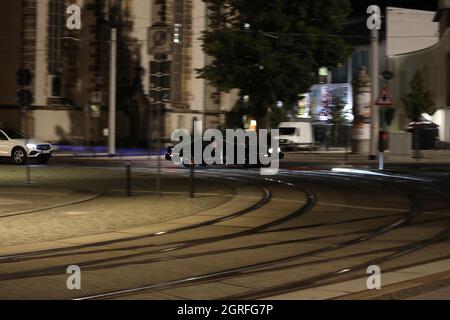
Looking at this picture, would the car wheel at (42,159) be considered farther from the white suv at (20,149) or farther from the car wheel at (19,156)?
the car wheel at (19,156)

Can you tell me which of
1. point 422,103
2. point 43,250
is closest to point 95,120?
point 422,103

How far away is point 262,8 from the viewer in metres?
42.2

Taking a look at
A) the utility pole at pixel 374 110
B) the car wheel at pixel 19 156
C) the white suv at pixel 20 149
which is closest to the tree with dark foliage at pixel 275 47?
the utility pole at pixel 374 110

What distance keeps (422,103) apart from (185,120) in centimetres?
1864

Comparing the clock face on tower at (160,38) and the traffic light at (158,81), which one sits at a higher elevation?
the clock face on tower at (160,38)

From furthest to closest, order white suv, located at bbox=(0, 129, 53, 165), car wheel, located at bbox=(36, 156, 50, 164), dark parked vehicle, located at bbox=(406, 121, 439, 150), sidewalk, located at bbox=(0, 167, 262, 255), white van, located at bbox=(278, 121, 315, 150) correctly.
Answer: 1. white van, located at bbox=(278, 121, 315, 150)
2. dark parked vehicle, located at bbox=(406, 121, 439, 150)
3. car wheel, located at bbox=(36, 156, 50, 164)
4. white suv, located at bbox=(0, 129, 53, 165)
5. sidewalk, located at bbox=(0, 167, 262, 255)

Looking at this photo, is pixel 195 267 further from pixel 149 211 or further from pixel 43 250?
pixel 149 211

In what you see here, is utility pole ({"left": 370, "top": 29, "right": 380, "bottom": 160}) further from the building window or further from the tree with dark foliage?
the building window

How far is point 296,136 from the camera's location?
51.9m

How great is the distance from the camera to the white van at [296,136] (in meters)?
51.7

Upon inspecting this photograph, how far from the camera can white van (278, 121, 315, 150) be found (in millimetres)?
51719

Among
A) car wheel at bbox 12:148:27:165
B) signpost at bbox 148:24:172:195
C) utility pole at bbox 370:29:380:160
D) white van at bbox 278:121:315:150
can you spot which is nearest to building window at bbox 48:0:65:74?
white van at bbox 278:121:315:150

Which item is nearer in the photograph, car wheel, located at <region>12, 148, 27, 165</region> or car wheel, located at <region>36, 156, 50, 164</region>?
car wheel, located at <region>12, 148, 27, 165</region>

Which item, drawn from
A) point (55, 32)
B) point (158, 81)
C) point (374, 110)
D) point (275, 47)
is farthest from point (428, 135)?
point (158, 81)
